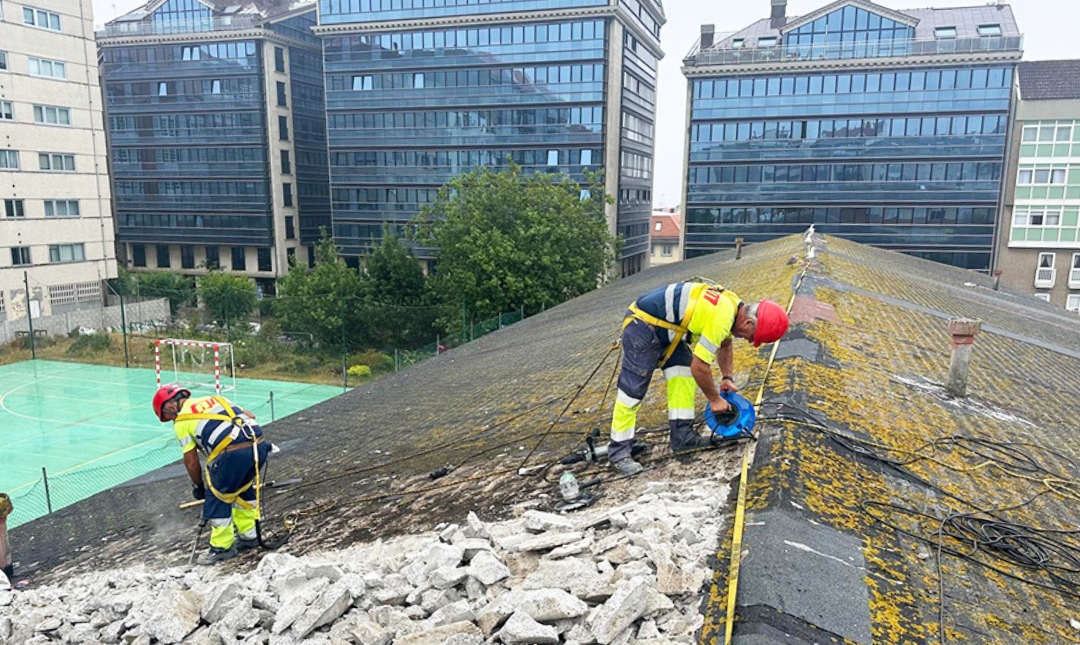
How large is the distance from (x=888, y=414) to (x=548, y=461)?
2775 mm

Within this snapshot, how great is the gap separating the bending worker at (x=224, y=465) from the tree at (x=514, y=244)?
2140 cm

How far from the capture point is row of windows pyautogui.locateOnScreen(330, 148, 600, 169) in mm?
45625

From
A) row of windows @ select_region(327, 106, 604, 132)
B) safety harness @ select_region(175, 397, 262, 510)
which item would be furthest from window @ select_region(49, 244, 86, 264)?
safety harness @ select_region(175, 397, 262, 510)

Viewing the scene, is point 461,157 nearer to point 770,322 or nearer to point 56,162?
point 56,162

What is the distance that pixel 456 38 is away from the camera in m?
46.1

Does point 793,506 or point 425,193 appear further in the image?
point 425,193

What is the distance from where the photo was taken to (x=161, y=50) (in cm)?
5288

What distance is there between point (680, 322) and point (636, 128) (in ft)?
161

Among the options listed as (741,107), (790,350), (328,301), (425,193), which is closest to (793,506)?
(790,350)

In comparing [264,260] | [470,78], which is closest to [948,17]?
[470,78]

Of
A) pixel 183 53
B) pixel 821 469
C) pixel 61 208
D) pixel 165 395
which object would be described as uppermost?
pixel 183 53

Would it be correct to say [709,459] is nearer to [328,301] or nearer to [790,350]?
[790,350]

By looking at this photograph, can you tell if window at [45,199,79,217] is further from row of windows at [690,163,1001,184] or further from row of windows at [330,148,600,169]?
row of windows at [690,163,1001,184]

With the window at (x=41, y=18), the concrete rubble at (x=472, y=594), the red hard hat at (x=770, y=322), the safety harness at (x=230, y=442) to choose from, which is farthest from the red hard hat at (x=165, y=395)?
the window at (x=41, y=18)
